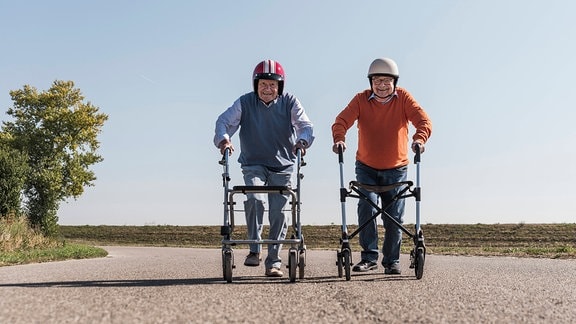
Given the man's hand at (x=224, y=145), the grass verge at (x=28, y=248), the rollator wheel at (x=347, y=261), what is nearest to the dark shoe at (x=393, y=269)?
the rollator wheel at (x=347, y=261)

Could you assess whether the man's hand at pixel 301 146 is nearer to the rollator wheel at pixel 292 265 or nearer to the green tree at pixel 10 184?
the rollator wheel at pixel 292 265

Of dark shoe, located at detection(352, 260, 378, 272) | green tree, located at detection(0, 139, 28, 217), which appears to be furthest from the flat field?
dark shoe, located at detection(352, 260, 378, 272)

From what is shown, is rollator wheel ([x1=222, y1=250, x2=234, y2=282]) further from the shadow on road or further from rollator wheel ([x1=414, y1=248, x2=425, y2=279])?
rollator wheel ([x1=414, y1=248, x2=425, y2=279])

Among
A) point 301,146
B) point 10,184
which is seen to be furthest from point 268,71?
point 10,184

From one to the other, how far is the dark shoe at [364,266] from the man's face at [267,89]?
210 cm

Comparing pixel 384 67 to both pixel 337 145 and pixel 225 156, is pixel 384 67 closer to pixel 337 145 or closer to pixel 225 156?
pixel 337 145

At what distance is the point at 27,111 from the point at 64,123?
97.4 inches

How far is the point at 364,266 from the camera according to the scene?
7.19 m

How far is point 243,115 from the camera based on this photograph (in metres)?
6.83

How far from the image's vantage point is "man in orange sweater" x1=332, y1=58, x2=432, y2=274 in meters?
7.03

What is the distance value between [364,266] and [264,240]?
5.05ft

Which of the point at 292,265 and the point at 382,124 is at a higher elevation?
the point at 382,124

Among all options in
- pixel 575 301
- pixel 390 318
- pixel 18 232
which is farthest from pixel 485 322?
pixel 18 232

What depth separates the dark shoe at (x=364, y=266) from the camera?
7.14m
